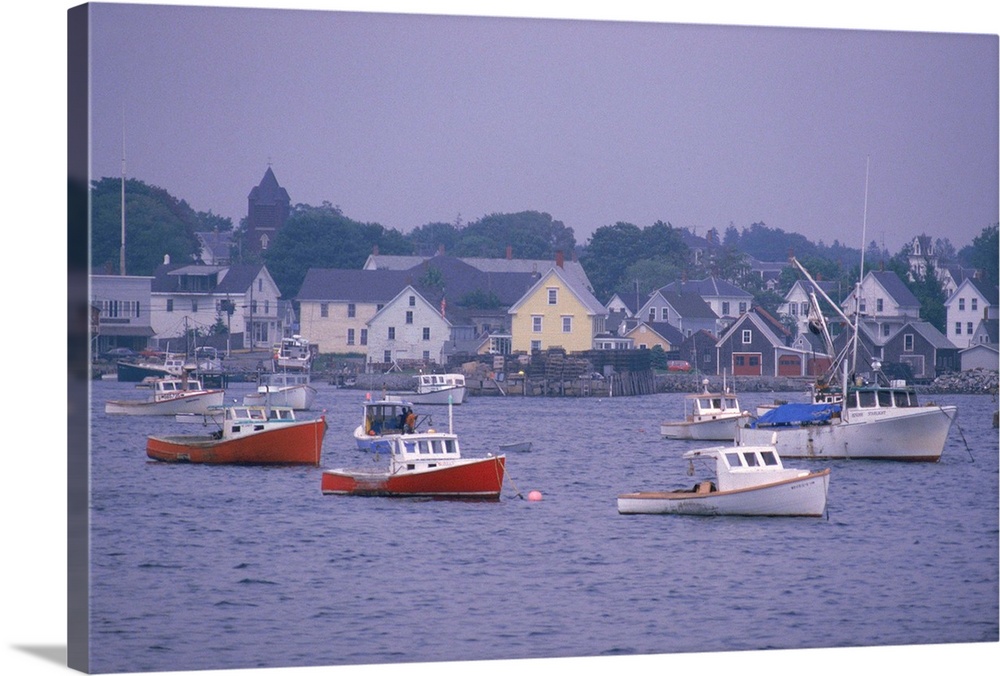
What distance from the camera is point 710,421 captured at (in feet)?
151

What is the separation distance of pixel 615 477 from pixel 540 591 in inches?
554

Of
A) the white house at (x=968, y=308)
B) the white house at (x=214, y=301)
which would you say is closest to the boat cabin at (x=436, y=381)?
the white house at (x=214, y=301)

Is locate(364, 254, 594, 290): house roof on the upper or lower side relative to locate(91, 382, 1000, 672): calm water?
upper

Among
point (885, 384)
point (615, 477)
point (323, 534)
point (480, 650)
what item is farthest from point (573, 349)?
point (480, 650)

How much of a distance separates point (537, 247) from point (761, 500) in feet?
17.2

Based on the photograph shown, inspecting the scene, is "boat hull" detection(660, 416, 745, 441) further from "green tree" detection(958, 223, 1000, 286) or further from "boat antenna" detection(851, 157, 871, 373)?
"green tree" detection(958, 223, 1000, 286)

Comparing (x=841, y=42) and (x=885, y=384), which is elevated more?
(x=841, y=42)

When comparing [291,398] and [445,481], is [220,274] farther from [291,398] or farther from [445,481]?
[291,398]

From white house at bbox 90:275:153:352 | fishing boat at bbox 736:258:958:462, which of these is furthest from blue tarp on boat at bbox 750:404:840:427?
white house at bbox 90:275:153:352

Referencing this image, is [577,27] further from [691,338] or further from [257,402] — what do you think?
[257,402]

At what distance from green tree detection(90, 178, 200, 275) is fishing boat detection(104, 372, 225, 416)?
4844mm

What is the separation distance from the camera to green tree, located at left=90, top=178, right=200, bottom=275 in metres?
17.3

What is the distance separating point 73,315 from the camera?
1622 cm

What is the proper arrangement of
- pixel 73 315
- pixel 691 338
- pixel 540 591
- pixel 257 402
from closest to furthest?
1. pixel 73 315
2. pixel 540 591
3. pixel 691 338
4. pixel 257 402
